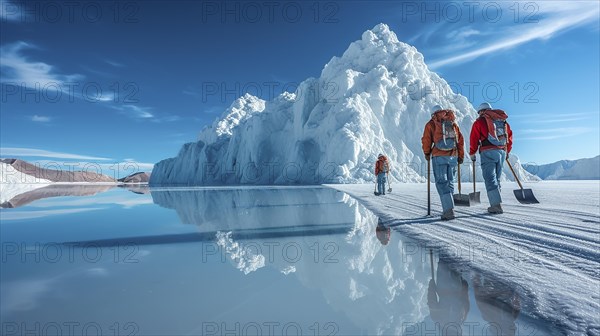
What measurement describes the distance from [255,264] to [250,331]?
1204mm

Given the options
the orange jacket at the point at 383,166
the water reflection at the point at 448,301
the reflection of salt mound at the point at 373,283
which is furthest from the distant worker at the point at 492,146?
the orange jacket at the point at 383,166

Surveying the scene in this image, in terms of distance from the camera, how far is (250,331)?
1517 millimetres

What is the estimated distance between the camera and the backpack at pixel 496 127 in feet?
17.3

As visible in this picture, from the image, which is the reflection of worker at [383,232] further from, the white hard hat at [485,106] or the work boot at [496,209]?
the white hard hat at [485,106]

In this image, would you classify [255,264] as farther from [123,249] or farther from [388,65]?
[388,65]

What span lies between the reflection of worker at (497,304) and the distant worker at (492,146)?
364 cm

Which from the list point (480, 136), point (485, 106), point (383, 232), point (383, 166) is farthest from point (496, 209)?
point (383, 166)

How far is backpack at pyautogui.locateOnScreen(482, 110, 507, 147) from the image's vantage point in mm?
5262

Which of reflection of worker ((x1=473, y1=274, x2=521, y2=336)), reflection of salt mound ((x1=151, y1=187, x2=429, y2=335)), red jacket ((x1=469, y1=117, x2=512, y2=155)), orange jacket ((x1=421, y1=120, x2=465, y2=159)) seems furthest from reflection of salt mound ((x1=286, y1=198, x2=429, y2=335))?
red jacket ((x1=469, y1=117, x2=512, y2=155))

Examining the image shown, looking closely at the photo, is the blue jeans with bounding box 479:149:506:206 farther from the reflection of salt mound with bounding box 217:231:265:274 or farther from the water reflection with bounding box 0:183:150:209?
the water reflection with bounding box 0:183:150:209

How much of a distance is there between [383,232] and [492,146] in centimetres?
271

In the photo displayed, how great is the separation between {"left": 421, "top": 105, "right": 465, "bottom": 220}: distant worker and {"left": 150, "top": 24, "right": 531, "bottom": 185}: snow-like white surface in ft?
81.0

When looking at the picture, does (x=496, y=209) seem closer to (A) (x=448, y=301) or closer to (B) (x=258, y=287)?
(A) (x=448, y=301)

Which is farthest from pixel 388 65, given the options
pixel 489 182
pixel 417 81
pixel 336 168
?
pixel 489 182
